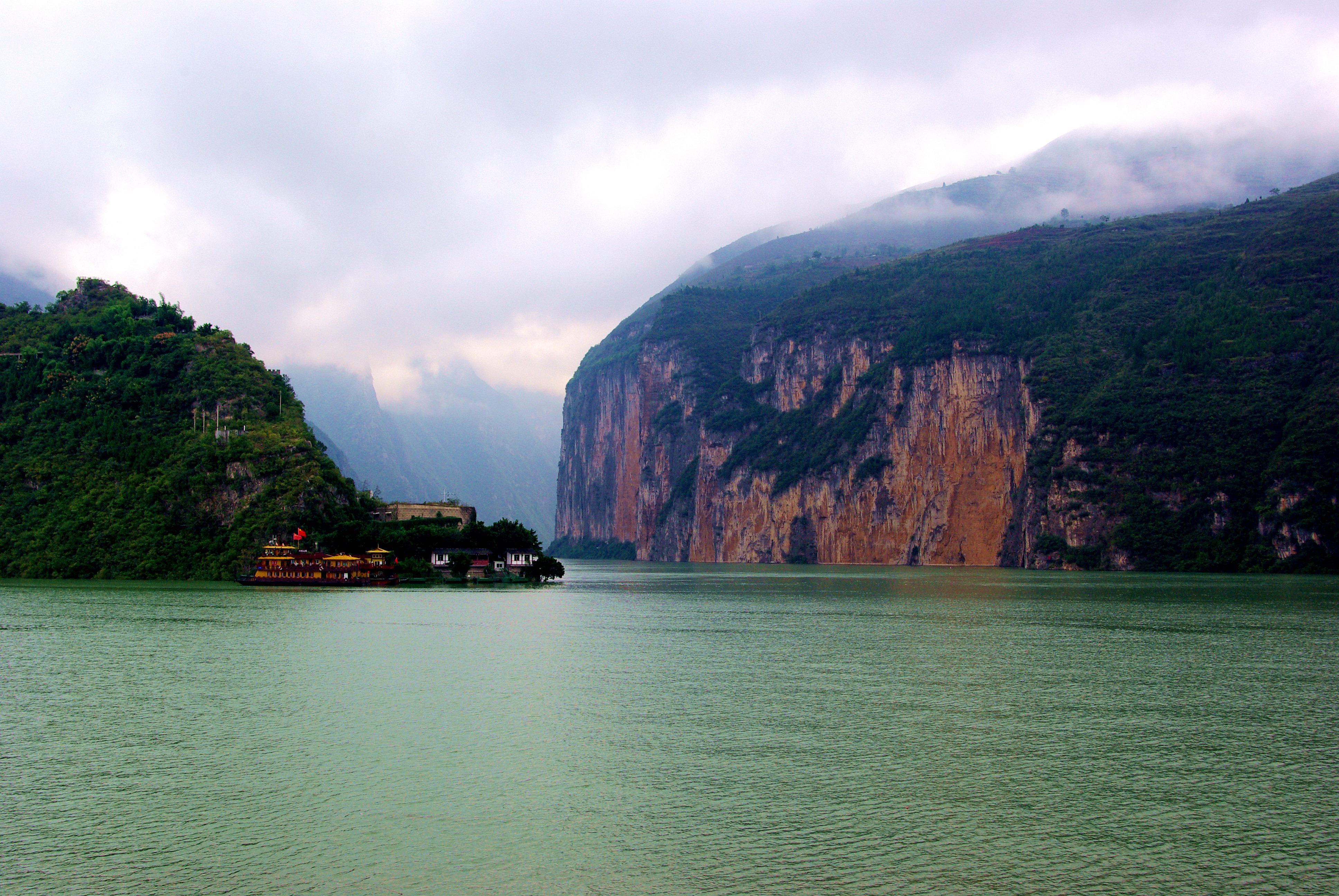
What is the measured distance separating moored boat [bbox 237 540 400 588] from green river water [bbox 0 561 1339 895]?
1576 inches

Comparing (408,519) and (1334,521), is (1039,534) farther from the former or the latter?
(408,519)

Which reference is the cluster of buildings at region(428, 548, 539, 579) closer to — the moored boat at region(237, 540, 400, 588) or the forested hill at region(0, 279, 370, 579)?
the moored boat at region(237, 540, 400, 588)

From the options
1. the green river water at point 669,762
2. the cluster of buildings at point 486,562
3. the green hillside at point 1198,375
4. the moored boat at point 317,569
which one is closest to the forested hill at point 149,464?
the moored boat at point 317,569

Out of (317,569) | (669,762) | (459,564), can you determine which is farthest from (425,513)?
(669,762)

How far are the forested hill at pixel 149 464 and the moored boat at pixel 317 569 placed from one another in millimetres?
3330

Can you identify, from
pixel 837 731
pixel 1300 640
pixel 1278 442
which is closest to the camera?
pixel 837 731

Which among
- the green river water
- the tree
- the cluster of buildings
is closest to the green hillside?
the cluster of buildings

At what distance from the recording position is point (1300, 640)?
48.5 metres

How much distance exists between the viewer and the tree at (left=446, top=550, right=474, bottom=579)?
106 metres

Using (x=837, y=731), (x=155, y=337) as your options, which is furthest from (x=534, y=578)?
(x=837, y=731)

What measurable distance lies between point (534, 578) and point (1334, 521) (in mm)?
86803

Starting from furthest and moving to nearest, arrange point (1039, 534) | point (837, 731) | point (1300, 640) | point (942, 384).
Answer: point (942, 384) → point (1039, 534) → point (1300, 640) → point (837, 731)

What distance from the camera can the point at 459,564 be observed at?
106250 mm

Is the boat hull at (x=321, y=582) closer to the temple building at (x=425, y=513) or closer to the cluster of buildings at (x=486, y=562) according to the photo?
the cluster of buildings at (x=486, y=562)
